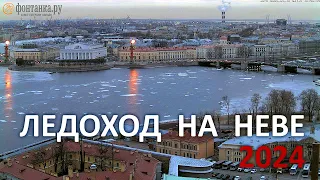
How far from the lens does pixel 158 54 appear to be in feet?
48.9

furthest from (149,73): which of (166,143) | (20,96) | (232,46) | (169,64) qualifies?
(166,143)

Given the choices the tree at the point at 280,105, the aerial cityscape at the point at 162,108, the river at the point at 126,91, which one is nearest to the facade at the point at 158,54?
the aerial cityscape at the point at 162,108

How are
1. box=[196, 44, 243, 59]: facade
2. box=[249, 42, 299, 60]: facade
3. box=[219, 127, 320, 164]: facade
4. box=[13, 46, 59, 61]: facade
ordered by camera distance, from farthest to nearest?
1. box=[249, 42, 299, 60]: facade
2. box=[196, 44, 243, 59]: facade
3. box=[13, 46, 59, 61]: facade
4. box=[219, 127, 320, 164]: facade

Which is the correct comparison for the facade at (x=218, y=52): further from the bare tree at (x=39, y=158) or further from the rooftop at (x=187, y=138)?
the bare tree at (x=39, y=158)

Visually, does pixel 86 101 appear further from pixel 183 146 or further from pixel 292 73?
pixel 292 73

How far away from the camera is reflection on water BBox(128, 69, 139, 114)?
6.72 metres

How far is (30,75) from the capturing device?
36.2 ft

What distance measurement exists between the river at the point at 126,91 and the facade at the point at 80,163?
1029mm

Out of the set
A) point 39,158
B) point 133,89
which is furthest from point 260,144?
point 133,89

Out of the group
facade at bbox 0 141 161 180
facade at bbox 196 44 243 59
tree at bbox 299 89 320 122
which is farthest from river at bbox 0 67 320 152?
facade at bbox 196 44 243 59

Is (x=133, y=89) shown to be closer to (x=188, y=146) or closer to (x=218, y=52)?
(x=188, y=146)

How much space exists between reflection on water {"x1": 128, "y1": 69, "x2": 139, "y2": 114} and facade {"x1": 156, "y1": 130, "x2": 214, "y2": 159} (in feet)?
7.24

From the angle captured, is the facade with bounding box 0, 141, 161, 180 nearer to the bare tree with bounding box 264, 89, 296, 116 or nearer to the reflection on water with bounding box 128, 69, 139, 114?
the bare tree with bounding box 264, 89, 296, 116

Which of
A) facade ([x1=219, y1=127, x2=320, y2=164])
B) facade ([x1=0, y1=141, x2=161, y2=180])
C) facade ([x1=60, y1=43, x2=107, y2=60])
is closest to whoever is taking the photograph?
facade ([x1=0, y1=141, x2=161, y2=180])
